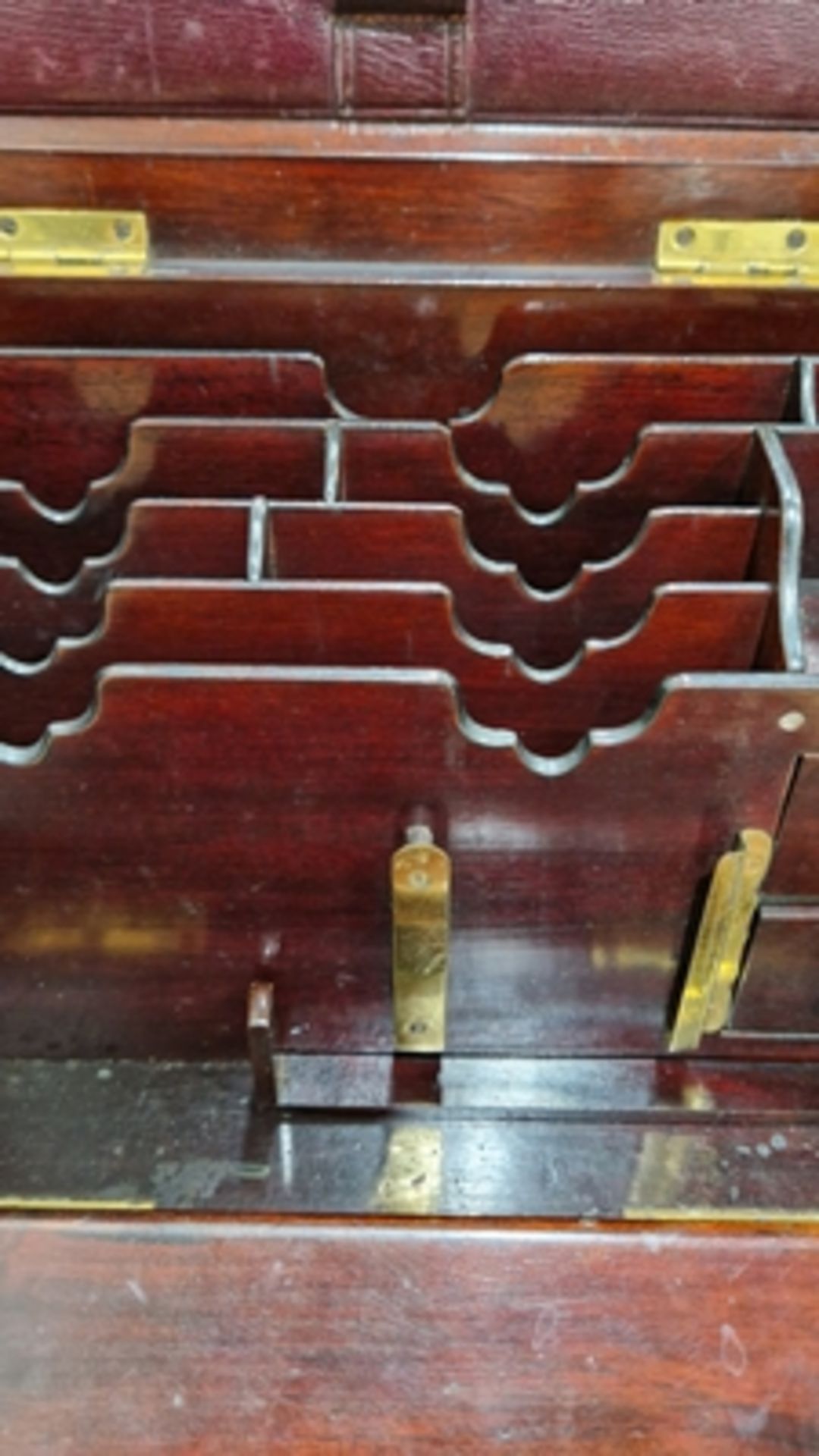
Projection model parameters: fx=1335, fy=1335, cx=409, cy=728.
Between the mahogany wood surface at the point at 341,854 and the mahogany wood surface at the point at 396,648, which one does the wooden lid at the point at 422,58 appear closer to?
the mahogany wood surface at the point at 396,648

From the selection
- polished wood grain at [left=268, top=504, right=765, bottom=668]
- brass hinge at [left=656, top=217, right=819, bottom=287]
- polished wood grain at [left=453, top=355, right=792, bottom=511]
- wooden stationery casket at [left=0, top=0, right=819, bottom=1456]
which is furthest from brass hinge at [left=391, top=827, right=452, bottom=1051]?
brass hinge at [left=656, top=217, right=819, bottom=287]

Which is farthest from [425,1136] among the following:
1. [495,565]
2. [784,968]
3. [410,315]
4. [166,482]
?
[410,315]

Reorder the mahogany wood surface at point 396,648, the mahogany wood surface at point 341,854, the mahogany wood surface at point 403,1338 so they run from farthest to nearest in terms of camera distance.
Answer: the mahogany wood surface at point 396,648 → the mahogany wood surface at point 341,854 → the mahogany wood surface at point 403,1338

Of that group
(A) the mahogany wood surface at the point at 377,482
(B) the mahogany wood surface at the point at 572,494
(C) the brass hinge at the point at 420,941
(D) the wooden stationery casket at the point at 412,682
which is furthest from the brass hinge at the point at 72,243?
(C) the brass hinge at the point at 420,941

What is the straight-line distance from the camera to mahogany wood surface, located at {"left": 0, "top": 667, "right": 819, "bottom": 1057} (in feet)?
2.84

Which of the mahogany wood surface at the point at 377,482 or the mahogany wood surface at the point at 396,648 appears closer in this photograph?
the mahogany wood surface at the point at 396,648

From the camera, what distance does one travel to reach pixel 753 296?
115cm

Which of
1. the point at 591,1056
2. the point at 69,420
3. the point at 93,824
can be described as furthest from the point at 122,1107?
the point at 69,420

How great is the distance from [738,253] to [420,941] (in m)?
0.64

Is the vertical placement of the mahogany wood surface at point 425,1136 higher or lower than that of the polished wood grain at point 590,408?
lower

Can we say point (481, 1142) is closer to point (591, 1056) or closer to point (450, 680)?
point (591, 1056)

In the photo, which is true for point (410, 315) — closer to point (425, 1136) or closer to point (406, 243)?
point (406, 243)

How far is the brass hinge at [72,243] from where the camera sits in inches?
43.6

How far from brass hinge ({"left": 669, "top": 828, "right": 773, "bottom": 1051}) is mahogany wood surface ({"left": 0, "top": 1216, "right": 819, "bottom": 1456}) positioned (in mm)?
233
